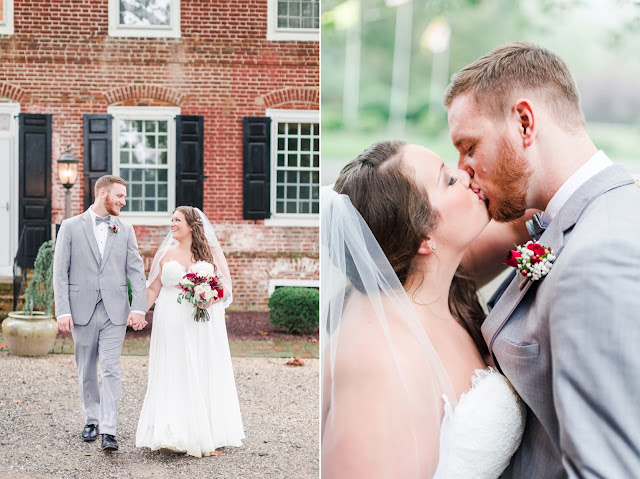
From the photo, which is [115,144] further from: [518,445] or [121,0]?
[518,445]

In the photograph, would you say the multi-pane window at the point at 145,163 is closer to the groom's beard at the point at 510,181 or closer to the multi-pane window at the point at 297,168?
the multi-pane window at the point at 297,168

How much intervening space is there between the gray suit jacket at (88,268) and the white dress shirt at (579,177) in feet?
5.45

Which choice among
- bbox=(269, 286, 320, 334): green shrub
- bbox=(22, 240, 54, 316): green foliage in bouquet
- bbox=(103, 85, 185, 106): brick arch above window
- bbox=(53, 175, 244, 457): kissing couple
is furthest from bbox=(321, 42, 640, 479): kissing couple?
bbox=(22, 240, 54, 316): green foliage in bouquet

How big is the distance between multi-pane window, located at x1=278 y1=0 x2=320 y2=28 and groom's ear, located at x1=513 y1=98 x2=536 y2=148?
1297mm

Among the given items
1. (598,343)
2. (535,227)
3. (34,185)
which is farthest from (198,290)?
(598,343)

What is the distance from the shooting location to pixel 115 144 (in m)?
2.62

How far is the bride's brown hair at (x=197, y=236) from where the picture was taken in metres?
2.63

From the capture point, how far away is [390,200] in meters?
1.92

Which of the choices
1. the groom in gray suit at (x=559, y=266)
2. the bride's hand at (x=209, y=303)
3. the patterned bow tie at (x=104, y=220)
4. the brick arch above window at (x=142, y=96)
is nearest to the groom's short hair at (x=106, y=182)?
the patterned bow tie at (x=104, y=220)

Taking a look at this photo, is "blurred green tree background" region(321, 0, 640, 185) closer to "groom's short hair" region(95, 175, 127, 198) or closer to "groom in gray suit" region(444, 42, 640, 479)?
"groom's short hair" region(95, 175, 127, 198)

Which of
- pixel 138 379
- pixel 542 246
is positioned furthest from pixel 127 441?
pixel 542 246

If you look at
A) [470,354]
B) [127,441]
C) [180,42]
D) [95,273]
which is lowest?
[127,441]

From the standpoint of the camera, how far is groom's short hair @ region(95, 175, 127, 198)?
8.38 feet

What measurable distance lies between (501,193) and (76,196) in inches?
68.3
